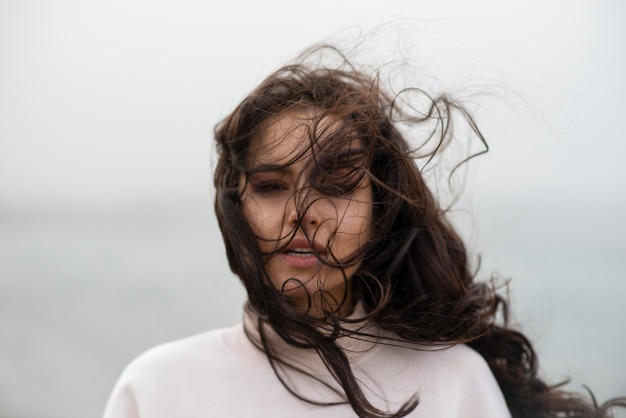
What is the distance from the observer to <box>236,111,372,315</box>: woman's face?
3.10ft

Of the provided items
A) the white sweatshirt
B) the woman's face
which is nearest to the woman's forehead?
the woman's face

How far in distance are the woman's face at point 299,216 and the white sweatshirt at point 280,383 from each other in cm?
12

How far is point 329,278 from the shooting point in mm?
988

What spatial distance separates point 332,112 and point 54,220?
3.90ft

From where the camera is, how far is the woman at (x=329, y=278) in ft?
3.17

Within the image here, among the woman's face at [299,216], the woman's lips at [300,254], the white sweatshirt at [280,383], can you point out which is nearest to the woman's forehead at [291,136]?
the woman's face at [299,216]

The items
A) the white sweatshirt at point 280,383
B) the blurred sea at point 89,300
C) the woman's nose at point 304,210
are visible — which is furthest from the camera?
the blurred sea at point 89,300

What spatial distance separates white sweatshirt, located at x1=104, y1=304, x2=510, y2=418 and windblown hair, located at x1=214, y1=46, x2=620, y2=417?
0.9 inches

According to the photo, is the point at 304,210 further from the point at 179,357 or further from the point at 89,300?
the point at 89,300

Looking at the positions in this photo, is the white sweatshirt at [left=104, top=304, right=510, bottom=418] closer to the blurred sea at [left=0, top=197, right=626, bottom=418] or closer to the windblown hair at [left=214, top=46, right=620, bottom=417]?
the windblown hair at [left=214, top=46, right=620, bottom=417]

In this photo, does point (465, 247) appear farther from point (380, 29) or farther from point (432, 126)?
point (380, 29)

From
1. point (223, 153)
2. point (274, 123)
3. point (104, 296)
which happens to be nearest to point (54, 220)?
point (104, 296)

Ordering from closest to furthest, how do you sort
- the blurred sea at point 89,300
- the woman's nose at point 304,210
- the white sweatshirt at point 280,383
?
1. the woman's nose at point 304,210
2. the white sweatshirt at point 280,383
3. the blurred sea at point 89,300

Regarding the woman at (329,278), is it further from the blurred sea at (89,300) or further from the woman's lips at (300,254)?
the blurred sea at (89,300)
